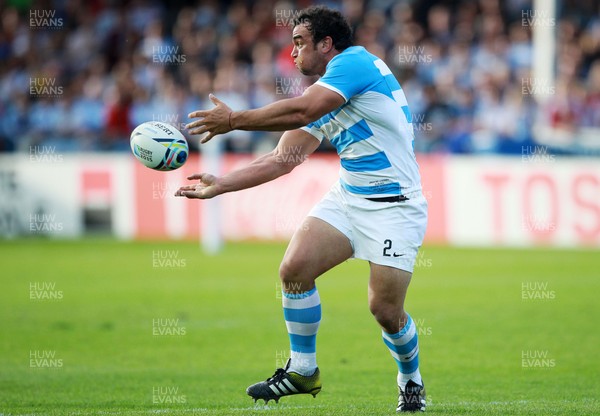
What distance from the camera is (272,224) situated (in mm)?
20547

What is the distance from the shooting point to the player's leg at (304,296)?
7043 millimetres

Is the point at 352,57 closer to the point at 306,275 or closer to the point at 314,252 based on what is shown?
the point at 314,252

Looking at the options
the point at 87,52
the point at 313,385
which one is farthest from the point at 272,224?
the point at 313,385

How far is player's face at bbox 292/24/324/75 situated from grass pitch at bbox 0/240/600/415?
7.45 ft

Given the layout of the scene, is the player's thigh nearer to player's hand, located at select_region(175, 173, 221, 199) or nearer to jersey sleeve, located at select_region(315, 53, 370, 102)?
player's hand, located at select_region(175, 173, 221, 199)

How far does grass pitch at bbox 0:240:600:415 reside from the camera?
7.69m

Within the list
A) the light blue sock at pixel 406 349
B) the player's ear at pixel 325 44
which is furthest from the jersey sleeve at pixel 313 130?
the light blue sock at pixel 406 349

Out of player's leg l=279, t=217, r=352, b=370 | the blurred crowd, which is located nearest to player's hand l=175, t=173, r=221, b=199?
player's leg l=279, t=217, r=352, b=370

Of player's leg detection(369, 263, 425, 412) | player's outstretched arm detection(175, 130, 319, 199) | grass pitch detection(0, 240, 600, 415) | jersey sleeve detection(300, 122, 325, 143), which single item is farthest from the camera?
grass pitch detection(0, 240, 600, 415)

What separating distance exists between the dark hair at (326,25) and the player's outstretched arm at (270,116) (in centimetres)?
58

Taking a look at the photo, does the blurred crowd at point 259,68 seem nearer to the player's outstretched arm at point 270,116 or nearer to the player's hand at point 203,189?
the player's hand at point 203,189

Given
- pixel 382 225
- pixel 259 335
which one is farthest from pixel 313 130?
pixel 259 335

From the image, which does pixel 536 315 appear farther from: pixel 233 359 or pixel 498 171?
pixel 498 171

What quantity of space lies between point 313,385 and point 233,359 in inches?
102
